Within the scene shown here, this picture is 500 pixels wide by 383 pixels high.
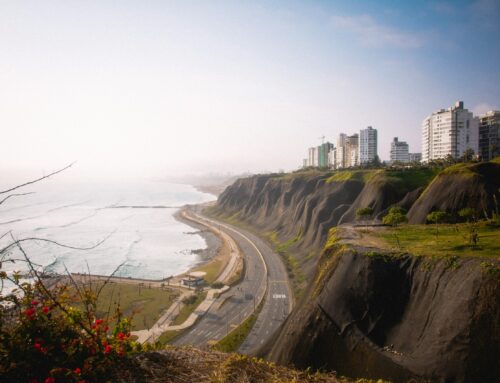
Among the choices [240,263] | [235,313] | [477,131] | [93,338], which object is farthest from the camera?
[477,131]

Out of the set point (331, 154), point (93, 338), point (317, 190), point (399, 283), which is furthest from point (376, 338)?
point (331, 154)

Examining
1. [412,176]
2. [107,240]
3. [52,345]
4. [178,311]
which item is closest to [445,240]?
[52,345]

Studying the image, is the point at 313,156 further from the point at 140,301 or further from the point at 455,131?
the point at 140,301

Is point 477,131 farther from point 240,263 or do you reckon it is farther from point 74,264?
point 74,264

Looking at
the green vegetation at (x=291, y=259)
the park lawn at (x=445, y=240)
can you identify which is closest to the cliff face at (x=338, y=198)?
the green vegetation at (x=291, y=259)

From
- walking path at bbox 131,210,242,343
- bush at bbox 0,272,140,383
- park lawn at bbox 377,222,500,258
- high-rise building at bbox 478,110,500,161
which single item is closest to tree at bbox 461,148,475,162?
high-rise building at bbox 478,110,500,161
